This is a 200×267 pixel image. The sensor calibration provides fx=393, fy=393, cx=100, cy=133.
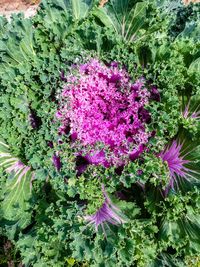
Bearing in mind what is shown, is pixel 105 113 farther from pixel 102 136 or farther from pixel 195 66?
pixel 195 66

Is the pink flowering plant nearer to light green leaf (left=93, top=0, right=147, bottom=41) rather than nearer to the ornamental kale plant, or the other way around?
the ornamental kale plant

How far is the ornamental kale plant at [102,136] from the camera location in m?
3.26

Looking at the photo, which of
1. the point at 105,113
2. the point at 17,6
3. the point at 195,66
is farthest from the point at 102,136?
the point at 17,6

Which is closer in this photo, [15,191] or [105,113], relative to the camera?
[105,113]

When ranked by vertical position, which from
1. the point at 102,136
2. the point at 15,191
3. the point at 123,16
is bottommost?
the point at 15,191

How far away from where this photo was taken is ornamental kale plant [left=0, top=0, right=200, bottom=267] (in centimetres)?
326

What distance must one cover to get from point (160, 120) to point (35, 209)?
58.4 inches

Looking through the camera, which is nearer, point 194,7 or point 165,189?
point 165,189

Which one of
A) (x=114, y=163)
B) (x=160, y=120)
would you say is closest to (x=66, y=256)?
(x=114, y=163)

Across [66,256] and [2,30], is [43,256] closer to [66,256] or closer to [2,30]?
[66,256]

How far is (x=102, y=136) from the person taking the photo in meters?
3.36

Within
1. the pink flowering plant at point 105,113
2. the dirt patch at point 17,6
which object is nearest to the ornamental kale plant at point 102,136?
the pink flowering plant at point 105,113

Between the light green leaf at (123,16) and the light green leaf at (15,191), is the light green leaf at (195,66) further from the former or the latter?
the light green leaf at (15,191)

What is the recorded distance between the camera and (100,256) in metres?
3.24
